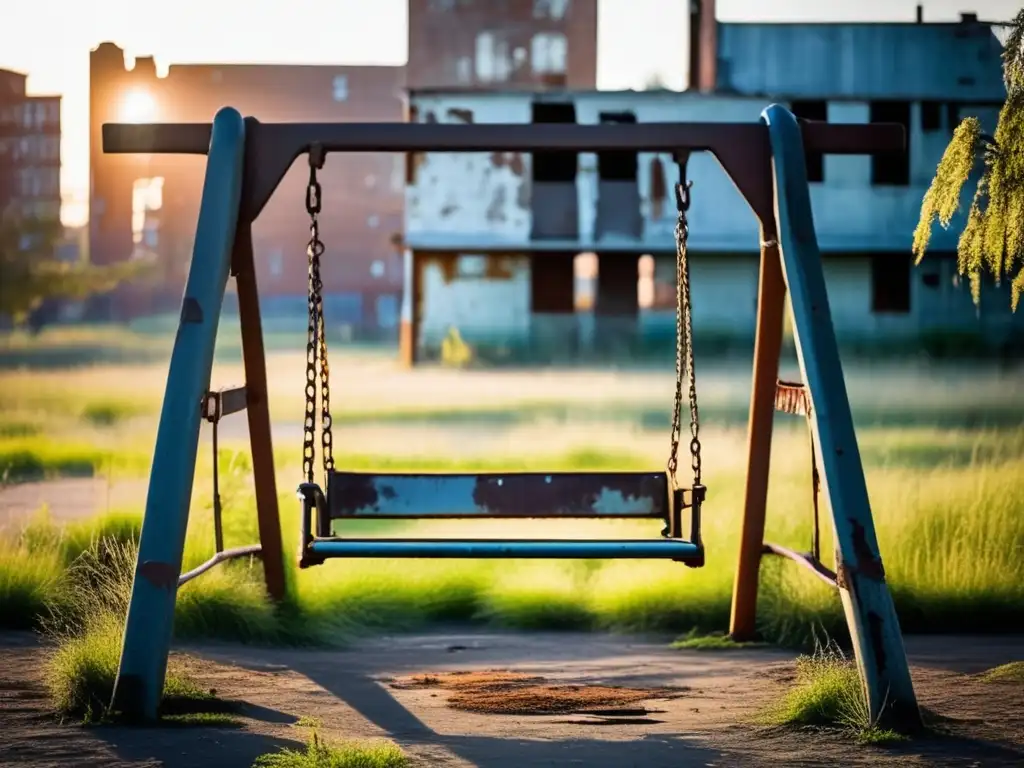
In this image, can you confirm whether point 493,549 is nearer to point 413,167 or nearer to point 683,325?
point 683,325

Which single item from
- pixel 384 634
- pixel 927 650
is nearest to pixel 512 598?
pixel 384 634

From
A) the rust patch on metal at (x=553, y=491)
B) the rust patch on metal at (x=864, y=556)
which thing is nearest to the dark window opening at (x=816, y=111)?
the rust patch on metal at (x=553, y=491)

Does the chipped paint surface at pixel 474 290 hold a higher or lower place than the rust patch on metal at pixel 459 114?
lower

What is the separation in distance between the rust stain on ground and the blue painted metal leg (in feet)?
3.70

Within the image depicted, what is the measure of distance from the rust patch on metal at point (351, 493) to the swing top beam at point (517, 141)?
0.97m

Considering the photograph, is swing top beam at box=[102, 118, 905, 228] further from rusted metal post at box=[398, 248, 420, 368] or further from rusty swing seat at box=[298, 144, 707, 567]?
rusted metal post at box=[398, 248, 420, 368]

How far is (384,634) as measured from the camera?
22.4 ft

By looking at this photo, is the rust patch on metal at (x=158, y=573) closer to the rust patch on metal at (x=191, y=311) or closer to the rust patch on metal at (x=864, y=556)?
the rust patch on metal at (x=191, y=311)

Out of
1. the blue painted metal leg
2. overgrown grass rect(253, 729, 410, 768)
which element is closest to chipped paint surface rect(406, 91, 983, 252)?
the blue painted metal leg

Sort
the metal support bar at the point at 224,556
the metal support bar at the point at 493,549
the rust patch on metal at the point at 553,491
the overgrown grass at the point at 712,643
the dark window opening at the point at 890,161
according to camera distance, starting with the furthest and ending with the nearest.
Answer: the dark window opening at the point at 890,161
the overgrown grass at the point at 712,643
the rust patch on metal at the point at 553,491
the metal support bar at the point at 224,556
the metal support bar at the point at 493,549

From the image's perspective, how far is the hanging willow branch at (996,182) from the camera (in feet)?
21.0

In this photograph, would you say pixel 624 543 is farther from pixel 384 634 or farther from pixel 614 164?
pixel 614 164

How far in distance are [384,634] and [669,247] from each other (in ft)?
51.6

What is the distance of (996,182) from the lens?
21.4 ft
